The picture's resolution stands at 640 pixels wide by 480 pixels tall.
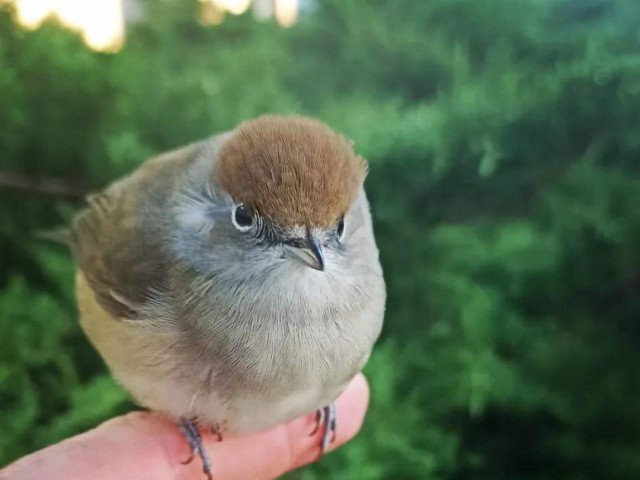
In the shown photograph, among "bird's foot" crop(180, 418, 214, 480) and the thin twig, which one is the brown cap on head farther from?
the thin twig

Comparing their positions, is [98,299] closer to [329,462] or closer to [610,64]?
[329,462]

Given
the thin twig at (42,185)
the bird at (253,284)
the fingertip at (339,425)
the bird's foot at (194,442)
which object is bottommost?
the fingertip at (339,425)

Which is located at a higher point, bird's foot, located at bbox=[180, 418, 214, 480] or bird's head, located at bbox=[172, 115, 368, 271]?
bird's head, located at bbox=[172, 115, 368, 271]

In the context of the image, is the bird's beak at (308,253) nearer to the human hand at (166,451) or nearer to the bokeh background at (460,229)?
the human hand at (166,451)

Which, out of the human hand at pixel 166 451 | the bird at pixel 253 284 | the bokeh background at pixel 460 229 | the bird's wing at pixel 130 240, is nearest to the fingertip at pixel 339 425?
the human hand at pixel 166 451

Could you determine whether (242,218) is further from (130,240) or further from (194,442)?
(194,442)

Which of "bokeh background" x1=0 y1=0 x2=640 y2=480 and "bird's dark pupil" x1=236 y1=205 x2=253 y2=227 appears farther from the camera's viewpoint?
"bokeh background" x1=0 y1=0 x2=640 y2=480

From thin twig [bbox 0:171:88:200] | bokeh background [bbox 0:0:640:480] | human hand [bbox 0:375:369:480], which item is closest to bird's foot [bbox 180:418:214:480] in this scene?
human hand [bbox 0:375:369:480]
